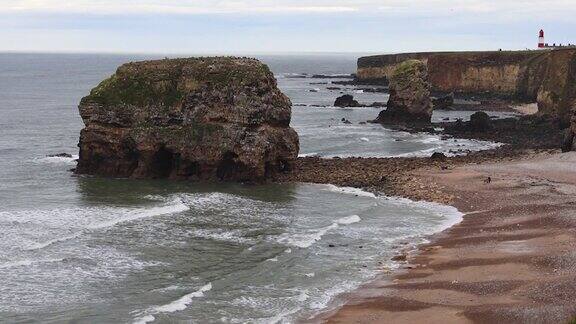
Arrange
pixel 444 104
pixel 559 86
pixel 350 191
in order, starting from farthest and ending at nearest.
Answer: pixel 444 104 → pixel 559 86 → pixel 350 191

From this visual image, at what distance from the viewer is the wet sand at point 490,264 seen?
21.4 metres

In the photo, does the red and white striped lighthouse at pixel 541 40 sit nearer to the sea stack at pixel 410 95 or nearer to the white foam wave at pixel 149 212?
the sea stack at pixel 410 95

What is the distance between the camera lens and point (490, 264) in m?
26.5

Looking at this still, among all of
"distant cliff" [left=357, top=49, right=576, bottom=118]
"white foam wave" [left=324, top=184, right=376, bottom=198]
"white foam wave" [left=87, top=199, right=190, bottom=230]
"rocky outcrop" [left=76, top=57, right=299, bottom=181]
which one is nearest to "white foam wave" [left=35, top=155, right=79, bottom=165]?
"rocky outcrop" [left=76, top=57, right=299, bottom=181]

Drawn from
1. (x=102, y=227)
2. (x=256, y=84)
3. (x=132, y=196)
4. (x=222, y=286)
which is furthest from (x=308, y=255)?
(x=256, y=84)

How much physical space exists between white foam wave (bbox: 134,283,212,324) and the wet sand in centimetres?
447

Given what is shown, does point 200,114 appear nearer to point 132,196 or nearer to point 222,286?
point 132,196

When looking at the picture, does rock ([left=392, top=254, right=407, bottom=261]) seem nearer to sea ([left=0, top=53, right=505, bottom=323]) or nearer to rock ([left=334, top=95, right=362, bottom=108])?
sea ([left=0, top=53, right=505, bottom=323])

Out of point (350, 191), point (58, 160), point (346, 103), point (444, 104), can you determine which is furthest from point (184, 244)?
point (444, 104)

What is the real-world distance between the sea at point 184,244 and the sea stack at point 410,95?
35.3m

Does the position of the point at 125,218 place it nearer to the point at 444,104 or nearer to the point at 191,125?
the point at 191,125

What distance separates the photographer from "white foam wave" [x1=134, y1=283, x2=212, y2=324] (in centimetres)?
2150

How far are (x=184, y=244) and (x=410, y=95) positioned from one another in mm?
50397

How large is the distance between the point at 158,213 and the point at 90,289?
1184cm
